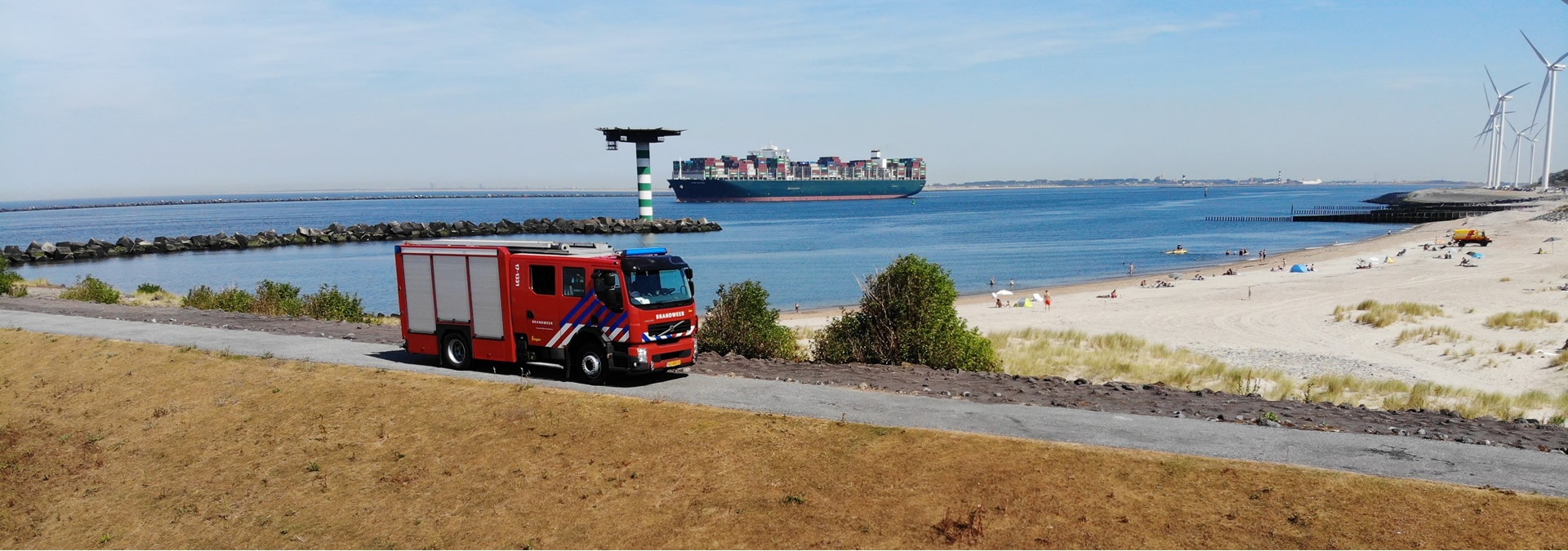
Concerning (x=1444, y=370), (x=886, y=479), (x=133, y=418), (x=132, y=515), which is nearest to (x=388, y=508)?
(x=132, y=515)

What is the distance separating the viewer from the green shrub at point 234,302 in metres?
29.5

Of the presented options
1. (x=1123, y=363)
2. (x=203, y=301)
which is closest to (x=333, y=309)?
(x=203, y=301)

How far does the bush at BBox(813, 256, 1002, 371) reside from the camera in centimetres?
1944

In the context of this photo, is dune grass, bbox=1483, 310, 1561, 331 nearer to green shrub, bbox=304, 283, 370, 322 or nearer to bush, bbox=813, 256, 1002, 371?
bush, bbox=813, 256, 1002, 371

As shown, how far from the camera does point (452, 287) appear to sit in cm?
1747

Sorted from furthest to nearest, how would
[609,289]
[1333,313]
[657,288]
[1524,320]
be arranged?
[1333,313]
[1524,320]
[657,288]
[609,289]

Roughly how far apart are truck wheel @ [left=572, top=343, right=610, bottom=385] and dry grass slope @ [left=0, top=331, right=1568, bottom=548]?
3.16ft

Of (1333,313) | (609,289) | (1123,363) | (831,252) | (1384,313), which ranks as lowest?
(831,252)

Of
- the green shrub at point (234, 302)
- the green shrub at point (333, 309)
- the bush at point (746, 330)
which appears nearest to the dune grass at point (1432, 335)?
the bush at point (746, 330)

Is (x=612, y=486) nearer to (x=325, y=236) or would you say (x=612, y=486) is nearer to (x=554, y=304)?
(x=554, y=304)

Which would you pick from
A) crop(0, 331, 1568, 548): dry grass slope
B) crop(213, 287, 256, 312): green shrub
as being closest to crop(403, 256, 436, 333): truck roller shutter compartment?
crop(0, 331, 1568, 548): dry grass slope

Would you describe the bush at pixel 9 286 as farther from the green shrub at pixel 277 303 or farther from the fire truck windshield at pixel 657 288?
the fire truck windshield at pixel 657 288

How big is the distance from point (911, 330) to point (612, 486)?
996 cm

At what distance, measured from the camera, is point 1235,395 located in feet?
52.4
